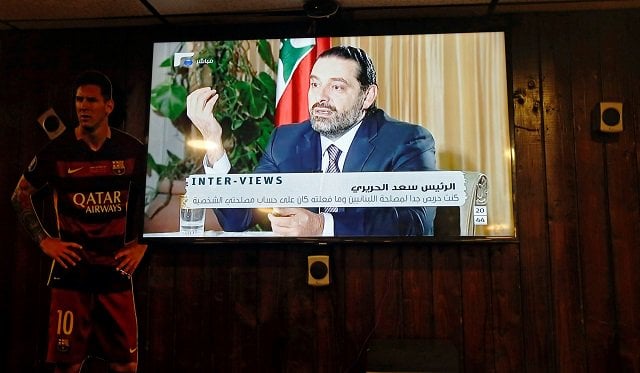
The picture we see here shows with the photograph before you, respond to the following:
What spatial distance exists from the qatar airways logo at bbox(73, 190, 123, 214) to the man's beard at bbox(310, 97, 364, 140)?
3.18 feet

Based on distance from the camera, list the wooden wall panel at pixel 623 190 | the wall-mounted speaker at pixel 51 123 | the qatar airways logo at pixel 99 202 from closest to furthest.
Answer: the wooden wall panel at pixel 623 190 → the qatar airways logo at pixel 99 202 → the wall-mounted speaker at pixel 51 123

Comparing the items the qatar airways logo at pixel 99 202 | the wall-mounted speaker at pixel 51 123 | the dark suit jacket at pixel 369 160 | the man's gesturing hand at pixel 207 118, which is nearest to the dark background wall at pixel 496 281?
the dark suit jacket at pixel 369 160

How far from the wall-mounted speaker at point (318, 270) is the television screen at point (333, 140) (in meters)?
0.11

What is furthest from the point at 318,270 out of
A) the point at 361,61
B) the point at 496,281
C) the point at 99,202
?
the point at 99,202

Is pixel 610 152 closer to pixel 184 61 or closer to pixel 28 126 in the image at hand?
pixel 184 61

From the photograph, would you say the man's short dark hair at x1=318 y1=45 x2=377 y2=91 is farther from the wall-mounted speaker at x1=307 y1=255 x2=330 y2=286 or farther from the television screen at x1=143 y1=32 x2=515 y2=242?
the wall-mounted speaker at x1=307 y1=255 x2=330 y2=286

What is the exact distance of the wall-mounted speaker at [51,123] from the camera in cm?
231

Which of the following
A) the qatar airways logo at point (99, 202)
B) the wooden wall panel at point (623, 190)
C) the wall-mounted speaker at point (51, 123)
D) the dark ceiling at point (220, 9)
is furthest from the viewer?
the wall-mounted speaker at point (51, 123)

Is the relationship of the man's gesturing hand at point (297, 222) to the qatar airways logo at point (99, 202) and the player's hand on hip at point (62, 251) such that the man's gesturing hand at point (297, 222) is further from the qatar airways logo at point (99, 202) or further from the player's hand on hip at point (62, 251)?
the player's hand on hip at point (62, 251)

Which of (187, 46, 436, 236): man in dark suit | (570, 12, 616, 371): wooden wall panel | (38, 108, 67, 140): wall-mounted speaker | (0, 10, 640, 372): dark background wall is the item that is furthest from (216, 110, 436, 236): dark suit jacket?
(38, 108, 67, 140): wall-mounted speaker

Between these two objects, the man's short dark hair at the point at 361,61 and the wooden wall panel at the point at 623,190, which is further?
the man's short dark hair at the point at 361,61

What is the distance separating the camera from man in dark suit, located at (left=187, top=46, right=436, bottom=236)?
2.05m

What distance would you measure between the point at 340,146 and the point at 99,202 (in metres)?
1.14

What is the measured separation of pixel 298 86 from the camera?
85.3 inches
